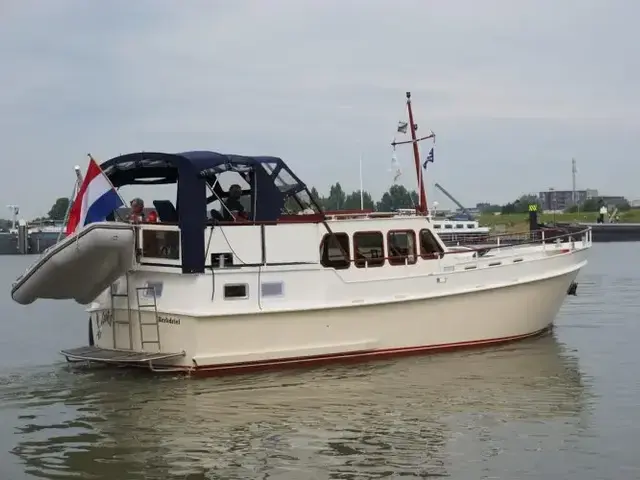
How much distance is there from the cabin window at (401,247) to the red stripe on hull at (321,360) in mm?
1777

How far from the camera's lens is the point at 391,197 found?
80.5 ft

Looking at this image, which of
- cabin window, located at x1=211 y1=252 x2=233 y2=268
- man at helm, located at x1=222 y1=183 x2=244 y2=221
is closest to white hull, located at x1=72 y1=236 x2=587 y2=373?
cabin window, located at x1=211 y1=252 x2=233 y2=268

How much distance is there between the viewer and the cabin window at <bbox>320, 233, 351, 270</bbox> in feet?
55.7

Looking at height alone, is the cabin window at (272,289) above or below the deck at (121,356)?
above

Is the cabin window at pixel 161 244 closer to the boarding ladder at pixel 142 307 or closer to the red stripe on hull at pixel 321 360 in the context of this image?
the boarding ladder at pixel 142 307

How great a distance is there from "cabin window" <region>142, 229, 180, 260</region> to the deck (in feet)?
5.67

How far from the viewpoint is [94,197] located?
611 inches

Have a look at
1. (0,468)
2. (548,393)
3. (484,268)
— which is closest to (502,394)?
(548,393)

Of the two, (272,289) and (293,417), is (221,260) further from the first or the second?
(293,417)

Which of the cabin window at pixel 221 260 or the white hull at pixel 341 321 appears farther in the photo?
the cabin window at pixel 221 260

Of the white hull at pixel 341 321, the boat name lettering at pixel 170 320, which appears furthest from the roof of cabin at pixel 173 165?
the boat name lettering at pixel 170 320

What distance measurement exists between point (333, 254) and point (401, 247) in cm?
170

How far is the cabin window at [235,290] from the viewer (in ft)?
51.4

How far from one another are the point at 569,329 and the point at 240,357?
9.81 m
